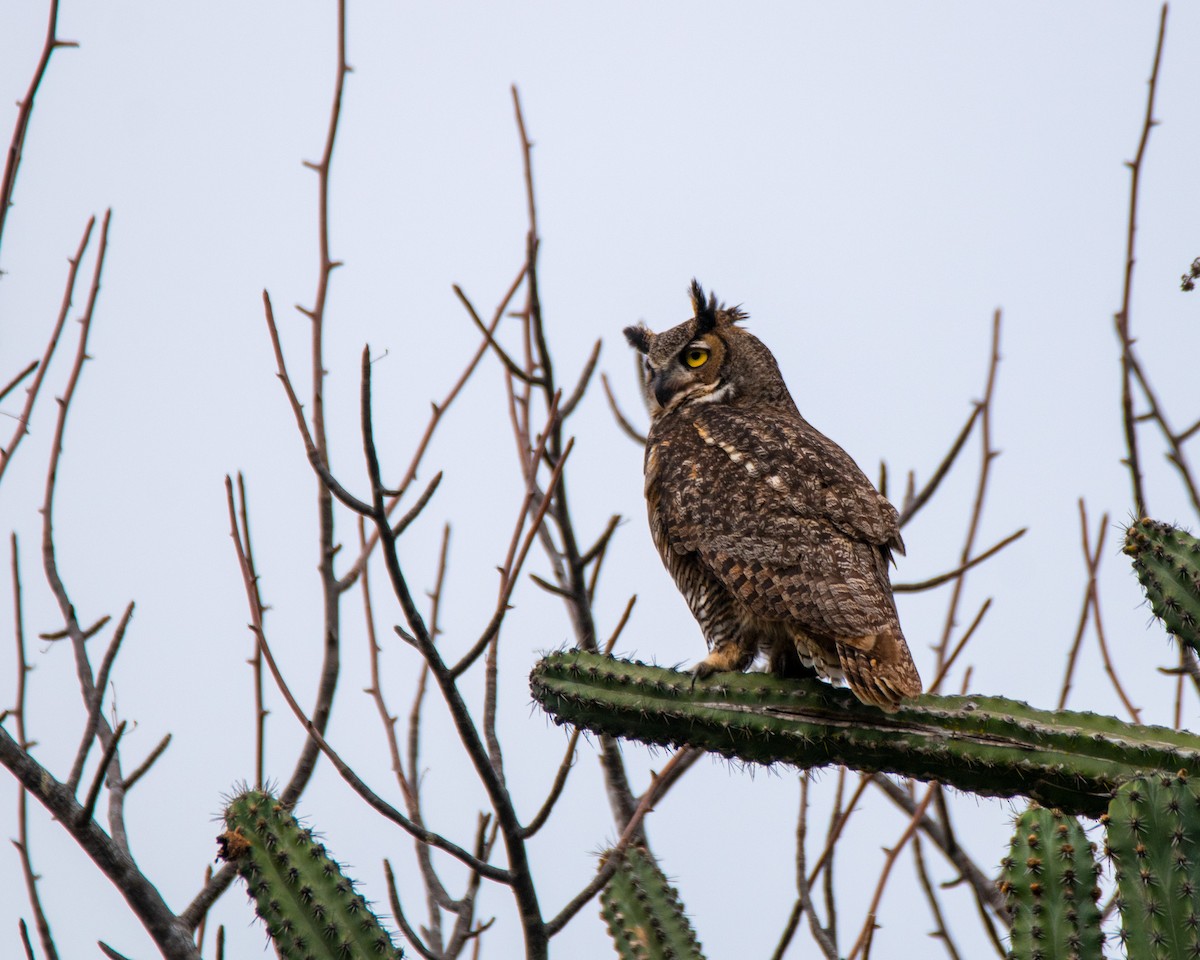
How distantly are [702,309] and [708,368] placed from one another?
327mm

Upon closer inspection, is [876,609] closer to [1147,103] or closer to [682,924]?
[682,924]

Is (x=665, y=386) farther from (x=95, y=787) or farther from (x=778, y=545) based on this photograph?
(x=95, y=787)

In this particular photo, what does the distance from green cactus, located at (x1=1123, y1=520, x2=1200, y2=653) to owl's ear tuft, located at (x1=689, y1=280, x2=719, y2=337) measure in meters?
2.26

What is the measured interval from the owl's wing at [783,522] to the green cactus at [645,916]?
0.72 meters

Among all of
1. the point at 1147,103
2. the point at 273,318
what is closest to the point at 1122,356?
the point at 1147,103

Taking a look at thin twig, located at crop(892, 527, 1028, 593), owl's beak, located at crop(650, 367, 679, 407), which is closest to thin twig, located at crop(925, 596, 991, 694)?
thin twig, located at crop(892, 527, 1028, 593)

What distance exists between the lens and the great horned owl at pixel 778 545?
309 centimetres

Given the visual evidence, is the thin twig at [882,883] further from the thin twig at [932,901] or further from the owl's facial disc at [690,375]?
the owl's facial disc at [690,375]

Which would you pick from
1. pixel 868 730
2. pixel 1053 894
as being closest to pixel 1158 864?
pixel 1053 894

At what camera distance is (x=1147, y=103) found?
367 cm

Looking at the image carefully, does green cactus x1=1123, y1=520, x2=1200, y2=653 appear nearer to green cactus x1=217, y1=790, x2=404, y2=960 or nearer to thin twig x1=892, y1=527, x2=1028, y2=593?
thin twig x1=892, y1=527, x2=1028, y2=593

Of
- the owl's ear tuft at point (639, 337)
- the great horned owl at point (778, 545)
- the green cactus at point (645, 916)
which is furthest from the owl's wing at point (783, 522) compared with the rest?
the owl's ear tuft at point (639, 337)

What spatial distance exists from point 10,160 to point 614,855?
2.14 metres

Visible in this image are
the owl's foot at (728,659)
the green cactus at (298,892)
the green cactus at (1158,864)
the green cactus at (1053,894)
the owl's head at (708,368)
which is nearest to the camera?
the green cactus at (1158,864)
